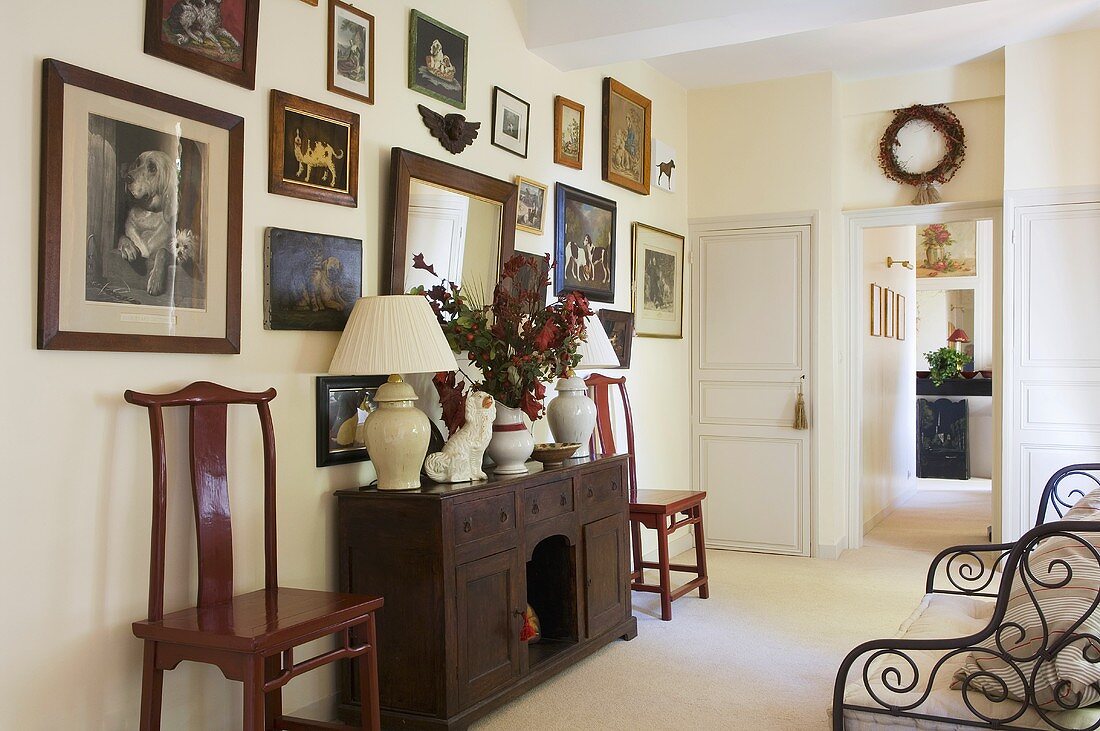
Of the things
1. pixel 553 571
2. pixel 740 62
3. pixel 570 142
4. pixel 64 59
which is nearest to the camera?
pixel 64 59

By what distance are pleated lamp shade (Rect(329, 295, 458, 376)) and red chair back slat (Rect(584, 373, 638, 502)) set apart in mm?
1859

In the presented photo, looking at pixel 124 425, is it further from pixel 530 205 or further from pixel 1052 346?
pixel 1052 346

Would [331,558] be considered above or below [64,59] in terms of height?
below

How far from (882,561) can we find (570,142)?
10.9 feet

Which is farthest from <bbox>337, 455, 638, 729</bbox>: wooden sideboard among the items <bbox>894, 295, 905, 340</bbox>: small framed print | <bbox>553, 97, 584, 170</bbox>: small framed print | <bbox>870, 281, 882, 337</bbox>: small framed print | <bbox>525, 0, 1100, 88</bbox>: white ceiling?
<bbox>894, 295, 905, 340</bbox>: small framed print

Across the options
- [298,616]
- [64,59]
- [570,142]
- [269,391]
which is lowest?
[298,616]

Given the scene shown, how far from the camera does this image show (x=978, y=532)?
722 cm

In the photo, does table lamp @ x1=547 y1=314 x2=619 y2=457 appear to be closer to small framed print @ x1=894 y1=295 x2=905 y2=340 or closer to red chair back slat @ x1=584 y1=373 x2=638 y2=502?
red chair back slat @ x1=584 y1=373 x2=638 y2=502

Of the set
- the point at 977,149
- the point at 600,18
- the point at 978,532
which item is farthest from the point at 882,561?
the point at 600,18

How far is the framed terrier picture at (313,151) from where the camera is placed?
333cm

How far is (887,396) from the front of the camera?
8336 millimetres

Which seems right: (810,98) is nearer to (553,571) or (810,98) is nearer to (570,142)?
(570,142)

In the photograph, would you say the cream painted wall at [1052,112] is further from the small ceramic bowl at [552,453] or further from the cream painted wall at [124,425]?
the cream painted wall at [124,425]

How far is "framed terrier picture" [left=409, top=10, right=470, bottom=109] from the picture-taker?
13.0ft
